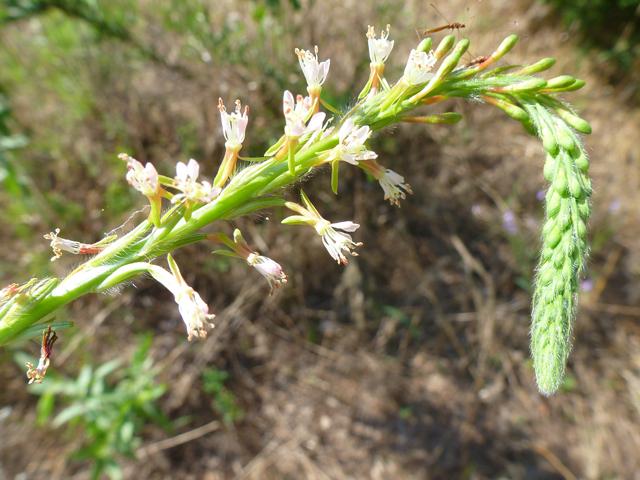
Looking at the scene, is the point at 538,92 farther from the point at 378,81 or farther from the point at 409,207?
the point at 409,207

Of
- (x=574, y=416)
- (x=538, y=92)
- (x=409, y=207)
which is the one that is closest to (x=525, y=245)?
(x=409, y=207)

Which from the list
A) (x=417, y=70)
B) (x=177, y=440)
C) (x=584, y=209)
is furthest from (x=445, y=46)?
(x=177, y=440)

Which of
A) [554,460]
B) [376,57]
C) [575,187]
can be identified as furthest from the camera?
[554,460]

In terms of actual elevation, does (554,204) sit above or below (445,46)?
below

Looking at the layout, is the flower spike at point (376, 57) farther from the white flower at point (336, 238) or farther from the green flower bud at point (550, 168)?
the green flower bud at point (550, 168)

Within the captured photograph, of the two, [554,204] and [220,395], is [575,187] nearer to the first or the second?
[554,204]

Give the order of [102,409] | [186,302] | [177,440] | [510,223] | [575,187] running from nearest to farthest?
[575,187] < [186,302] < [102,409] < [177,440] < [510,223]

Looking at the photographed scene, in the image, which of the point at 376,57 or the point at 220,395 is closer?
the point at 376,57
